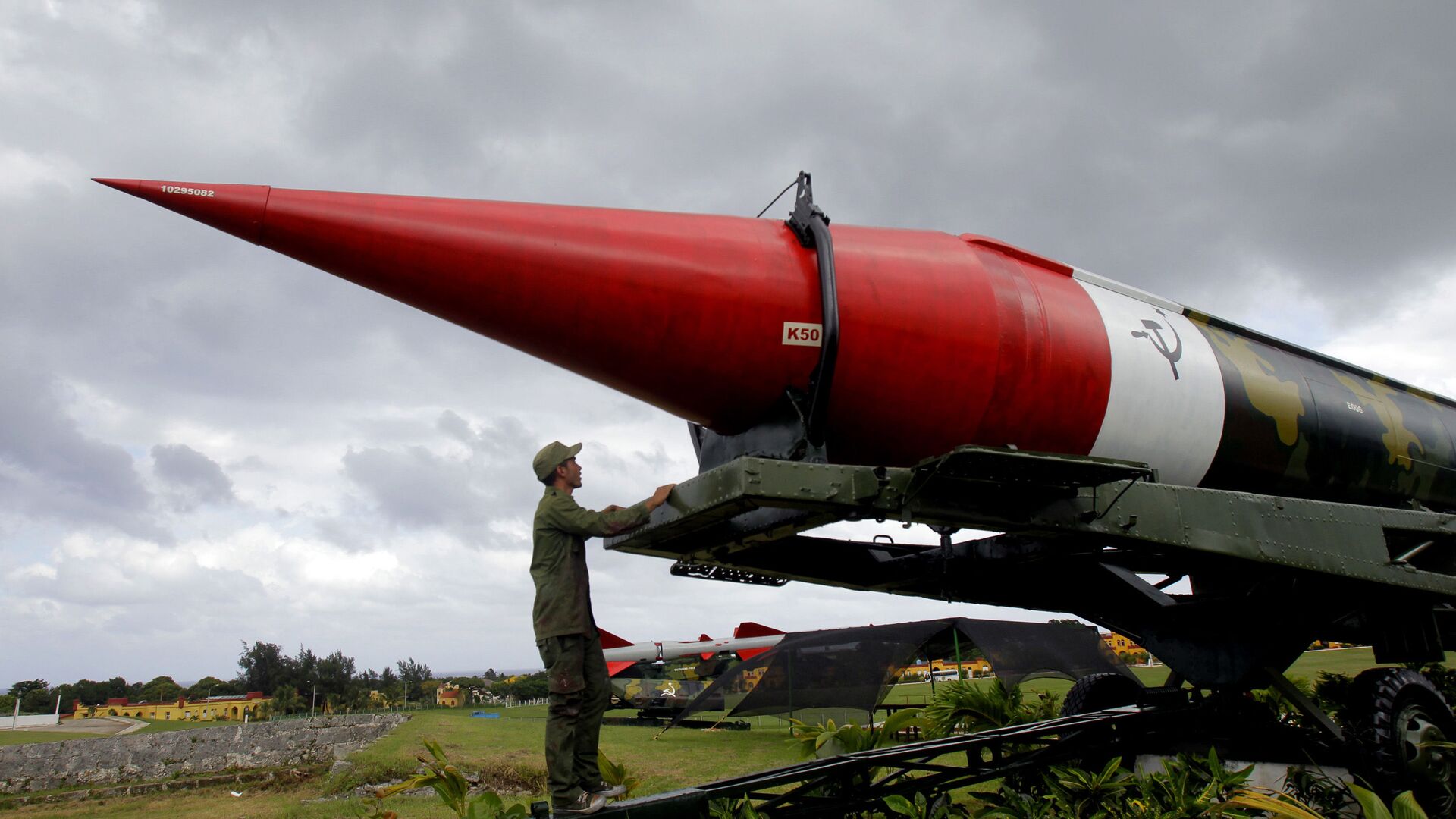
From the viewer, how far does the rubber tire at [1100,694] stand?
573 centimetres

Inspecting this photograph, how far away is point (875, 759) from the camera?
12.9 ft

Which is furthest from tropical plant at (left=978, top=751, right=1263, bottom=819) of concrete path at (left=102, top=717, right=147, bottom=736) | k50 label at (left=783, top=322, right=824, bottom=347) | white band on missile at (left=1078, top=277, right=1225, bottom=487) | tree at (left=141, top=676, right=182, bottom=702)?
tree at (left=141, top=676, right=182, bottom=702)

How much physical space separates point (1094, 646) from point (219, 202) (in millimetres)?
9043

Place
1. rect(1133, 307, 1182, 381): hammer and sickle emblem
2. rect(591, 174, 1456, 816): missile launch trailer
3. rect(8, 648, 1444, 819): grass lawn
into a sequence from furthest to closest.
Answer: rect(8, 648, 1444, 819): grass lawn < rect(1133, 307, 1182, 381): hammer and sickle emblem < rect(591, 174, 1456, 816): missile launch trailer

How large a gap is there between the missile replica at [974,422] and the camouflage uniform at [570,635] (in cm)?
32

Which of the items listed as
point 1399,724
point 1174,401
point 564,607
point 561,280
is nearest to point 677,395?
point 561,280

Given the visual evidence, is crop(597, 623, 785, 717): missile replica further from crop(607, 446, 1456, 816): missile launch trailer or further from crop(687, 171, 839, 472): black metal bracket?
crop(687, 171, 839, 472): black metal bracket

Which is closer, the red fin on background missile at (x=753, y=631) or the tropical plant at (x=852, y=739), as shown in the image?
the tropical plant at (x=852, y=739)

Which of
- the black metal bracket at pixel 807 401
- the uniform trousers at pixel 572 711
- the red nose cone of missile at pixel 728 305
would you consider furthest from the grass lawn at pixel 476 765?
the red nose cone of missile at pixel 728 305

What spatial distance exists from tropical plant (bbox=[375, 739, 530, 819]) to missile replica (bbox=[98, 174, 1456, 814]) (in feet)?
3.48

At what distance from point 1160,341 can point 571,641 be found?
3.00 meters

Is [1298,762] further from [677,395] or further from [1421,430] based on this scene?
[677,395]

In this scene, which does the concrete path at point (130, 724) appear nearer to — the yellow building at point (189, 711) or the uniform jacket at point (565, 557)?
the yellow building at point (189, 711)

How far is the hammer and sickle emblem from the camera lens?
4055 millimetres
